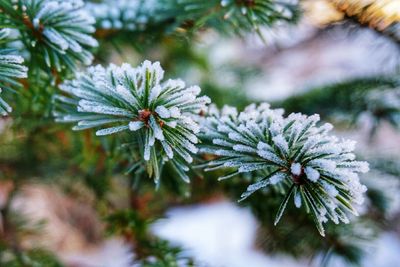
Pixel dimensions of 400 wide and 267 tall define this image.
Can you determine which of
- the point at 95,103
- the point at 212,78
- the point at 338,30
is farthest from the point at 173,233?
the point at 95,103

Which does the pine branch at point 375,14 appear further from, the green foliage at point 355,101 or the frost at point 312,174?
the frost at point 312,174

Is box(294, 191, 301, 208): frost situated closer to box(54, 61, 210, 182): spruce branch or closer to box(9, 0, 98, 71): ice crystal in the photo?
box(54, 61, 210, 182): spruce branch

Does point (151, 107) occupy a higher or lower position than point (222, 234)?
higher

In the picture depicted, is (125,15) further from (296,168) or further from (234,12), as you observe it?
(296,168)

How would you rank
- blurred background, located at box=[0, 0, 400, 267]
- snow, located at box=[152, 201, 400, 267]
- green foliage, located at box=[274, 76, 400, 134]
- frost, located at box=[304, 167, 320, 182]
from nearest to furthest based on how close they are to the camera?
frost, located at box=[304, 167, 320, 182] → blurred background, located at box=[0, 0, 400, 267] → green foliage, located at box=[274, 76, 400, 134] → snow, located at box=[152, 201, 400, 267]

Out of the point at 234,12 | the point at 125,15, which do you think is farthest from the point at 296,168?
the point at 125,15

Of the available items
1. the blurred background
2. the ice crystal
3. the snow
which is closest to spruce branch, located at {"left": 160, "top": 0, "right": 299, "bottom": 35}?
the blurred background

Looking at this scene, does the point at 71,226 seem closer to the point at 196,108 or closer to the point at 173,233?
the point at 173,233
